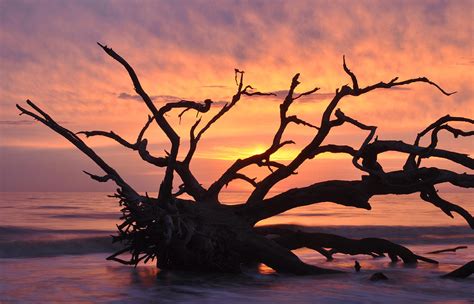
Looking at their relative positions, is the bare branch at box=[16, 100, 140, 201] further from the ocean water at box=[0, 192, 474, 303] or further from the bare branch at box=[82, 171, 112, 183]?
the ocean water at box=[0, 192, 474, 303]

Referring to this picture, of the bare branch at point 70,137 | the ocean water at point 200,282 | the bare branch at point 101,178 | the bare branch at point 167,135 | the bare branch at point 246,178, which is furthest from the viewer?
the bare branch at point 246,178

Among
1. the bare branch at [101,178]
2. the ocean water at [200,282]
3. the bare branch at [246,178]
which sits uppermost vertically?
the bare branch at [246,178]

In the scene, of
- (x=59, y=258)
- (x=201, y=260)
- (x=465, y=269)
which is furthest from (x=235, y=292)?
(x=59, y=258)

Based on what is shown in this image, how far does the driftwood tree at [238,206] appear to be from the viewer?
954 centimetres

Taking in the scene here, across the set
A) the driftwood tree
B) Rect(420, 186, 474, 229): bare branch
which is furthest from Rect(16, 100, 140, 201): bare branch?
Rect(420, 186, 474, 229): bare branch

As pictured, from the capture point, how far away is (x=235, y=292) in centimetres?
852

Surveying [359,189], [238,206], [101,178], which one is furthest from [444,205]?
[101,178]

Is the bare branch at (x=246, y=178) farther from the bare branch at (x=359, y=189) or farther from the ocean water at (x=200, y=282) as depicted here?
the ocean water at (x=200, y=282)

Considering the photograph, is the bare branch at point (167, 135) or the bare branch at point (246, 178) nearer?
the bare branch at point (167, 135)

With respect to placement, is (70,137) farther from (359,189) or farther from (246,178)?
(359,189)

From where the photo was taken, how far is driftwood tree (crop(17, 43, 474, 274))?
9.54 meters

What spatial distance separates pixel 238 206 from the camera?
419 inches

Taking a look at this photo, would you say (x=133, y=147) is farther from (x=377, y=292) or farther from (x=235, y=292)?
(x=377, y=292)

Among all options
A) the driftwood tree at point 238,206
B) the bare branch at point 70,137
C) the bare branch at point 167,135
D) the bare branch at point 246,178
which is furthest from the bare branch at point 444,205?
the bare branch at point 70,137
